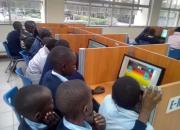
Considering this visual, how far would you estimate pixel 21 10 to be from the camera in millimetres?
4977

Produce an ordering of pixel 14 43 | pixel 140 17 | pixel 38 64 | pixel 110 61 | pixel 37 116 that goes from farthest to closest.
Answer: pixel 140 17 → pixel 14 43 → pixel 38 64 → pixel 110 61 → pixel 37 116

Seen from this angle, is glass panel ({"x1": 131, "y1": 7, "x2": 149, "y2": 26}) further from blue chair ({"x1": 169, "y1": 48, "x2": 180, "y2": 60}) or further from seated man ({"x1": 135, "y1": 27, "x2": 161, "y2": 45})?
blue chair ({"x1": 169, "y1": 48, "x2": 180, "y2": 60})

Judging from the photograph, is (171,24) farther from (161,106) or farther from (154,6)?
(161,106)

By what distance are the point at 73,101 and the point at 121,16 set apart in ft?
19.7

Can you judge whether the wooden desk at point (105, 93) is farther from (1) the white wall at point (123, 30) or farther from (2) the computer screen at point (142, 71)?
(1) the white wall at point (123, 30)

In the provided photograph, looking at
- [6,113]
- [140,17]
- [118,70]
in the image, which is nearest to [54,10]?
[6,113]

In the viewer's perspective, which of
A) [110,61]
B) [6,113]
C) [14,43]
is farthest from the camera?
[14,43]

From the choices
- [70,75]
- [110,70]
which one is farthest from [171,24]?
[70,75]

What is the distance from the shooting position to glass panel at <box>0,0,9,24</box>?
4.67m

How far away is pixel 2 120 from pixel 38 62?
920mm

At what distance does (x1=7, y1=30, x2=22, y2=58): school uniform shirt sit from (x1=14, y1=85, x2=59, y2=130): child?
289cm

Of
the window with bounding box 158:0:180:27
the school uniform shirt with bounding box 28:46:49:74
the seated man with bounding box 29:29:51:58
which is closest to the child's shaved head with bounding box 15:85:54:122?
the school uniform shirt with bounding box 28:46:49:74

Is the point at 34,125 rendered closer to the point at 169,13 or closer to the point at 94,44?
the point at 94,44

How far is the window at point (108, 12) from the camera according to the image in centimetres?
567
